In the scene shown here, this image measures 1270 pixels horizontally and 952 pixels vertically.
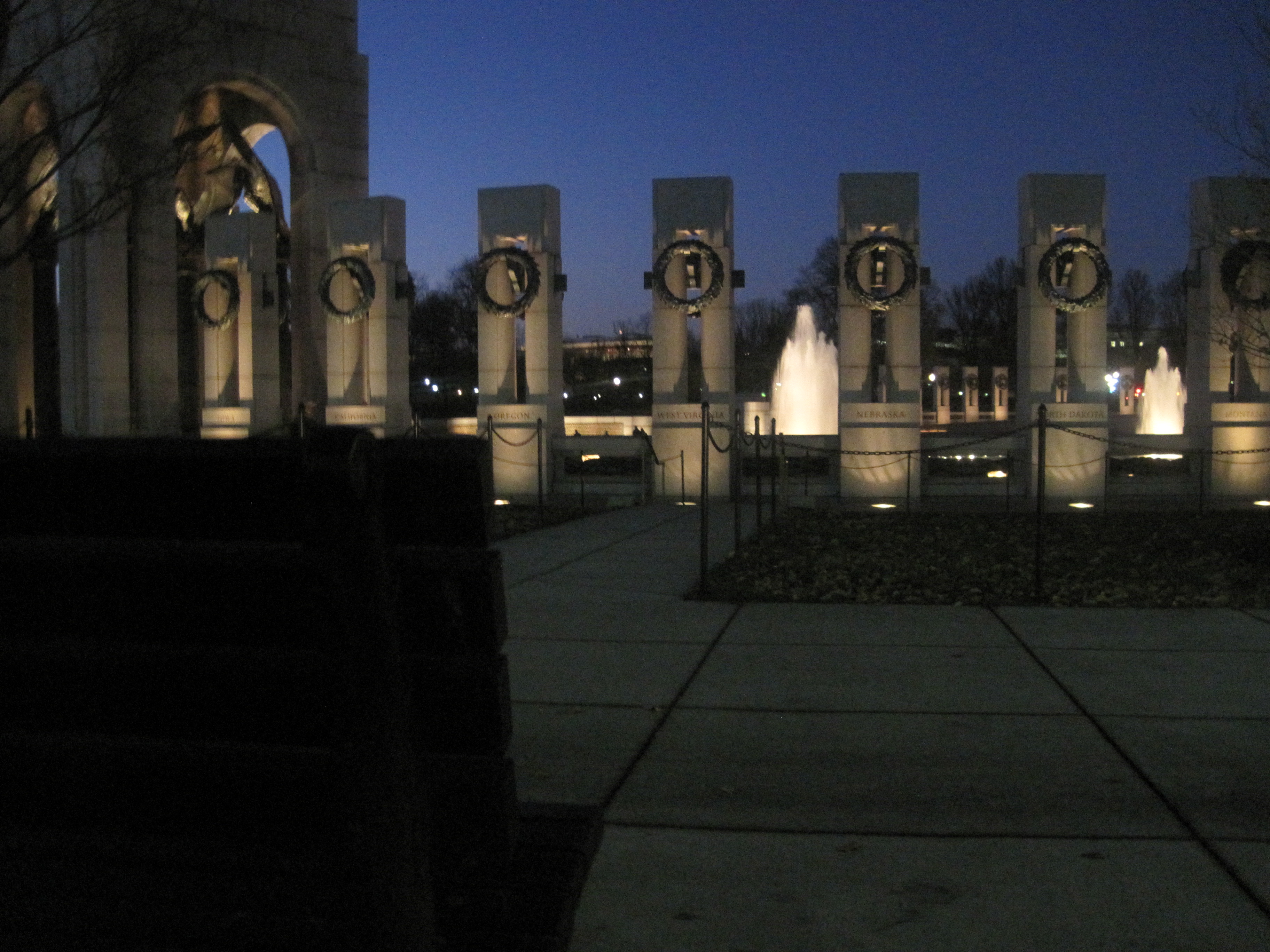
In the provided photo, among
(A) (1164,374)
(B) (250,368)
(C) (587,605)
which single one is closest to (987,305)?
(A) (1164,374)

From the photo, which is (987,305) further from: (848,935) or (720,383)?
(848,935)

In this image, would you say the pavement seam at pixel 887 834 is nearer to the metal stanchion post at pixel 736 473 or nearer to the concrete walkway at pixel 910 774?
the concrete walkway at pixel 910 774

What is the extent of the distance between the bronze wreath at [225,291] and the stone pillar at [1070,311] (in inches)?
643

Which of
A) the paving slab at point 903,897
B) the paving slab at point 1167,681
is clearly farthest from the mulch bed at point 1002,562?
the paving slab at point 903,897

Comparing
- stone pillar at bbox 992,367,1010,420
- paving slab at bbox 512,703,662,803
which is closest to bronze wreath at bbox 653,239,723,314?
paving slab at bbox 512,703,662,803

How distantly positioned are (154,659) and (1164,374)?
46.4 m

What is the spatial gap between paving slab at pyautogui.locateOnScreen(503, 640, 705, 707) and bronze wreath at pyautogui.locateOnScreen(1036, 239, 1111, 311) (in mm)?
14516

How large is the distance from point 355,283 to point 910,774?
20.8 meters

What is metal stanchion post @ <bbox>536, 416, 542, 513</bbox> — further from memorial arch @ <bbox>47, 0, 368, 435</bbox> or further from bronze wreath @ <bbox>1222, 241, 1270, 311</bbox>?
bronze wreath @ <bbox>1222, 241, 1270, 311</bbox>

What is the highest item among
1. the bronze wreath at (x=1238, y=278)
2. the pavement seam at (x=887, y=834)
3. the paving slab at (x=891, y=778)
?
the bronze wreath at (x=1238, y=278)

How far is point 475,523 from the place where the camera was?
241cm

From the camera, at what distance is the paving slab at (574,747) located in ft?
17.8

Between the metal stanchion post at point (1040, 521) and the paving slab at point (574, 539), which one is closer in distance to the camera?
the metal stanchion post at point (1040, 521)

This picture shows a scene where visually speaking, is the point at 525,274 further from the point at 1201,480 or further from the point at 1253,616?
the point at 1253,616
